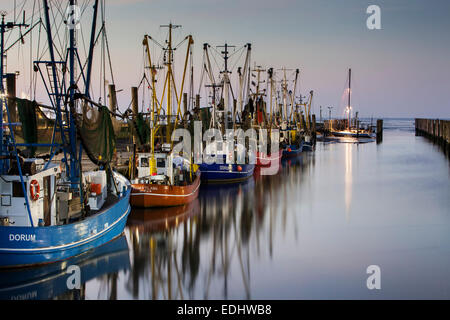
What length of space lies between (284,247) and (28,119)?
9.93m

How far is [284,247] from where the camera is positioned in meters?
18.8

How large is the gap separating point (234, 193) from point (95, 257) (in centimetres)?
1562

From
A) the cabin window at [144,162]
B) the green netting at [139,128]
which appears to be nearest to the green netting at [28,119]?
the cabin window at [144,162]

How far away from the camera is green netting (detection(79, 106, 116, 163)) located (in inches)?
642

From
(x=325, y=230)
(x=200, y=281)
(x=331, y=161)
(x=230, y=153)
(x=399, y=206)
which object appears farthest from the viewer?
(x=331, y=161)

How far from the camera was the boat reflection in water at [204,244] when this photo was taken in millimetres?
14195

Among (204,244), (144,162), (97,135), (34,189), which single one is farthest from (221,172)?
(34,189)

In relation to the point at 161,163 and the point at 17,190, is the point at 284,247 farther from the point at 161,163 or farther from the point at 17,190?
the point at 17,190

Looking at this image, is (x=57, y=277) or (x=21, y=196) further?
(x=21, y=196)

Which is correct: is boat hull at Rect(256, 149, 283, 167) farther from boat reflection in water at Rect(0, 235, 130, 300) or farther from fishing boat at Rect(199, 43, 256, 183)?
boat reflection in water at Rect(0, 235, 130, 300)

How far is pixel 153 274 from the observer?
15.2 metres

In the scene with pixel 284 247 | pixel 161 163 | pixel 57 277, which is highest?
pixel 161 163
